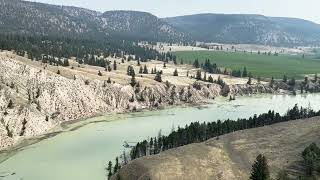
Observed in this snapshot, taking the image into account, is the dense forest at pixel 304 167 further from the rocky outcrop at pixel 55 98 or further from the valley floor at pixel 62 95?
the rocky outcrop at pixel 55 98

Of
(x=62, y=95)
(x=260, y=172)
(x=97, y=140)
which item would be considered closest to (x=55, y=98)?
(x=62, y=95)

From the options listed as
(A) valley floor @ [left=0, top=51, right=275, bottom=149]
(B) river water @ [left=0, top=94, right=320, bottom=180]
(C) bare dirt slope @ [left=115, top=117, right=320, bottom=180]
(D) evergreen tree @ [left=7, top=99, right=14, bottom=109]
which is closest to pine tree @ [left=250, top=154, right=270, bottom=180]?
(C) bare dirt slope @ [left=115, top=117, right=320, bottom=180]

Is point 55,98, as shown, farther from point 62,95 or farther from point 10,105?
point 10,105

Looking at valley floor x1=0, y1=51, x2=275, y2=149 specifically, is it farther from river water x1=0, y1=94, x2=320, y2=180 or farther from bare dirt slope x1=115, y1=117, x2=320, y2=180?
bare dirt slope x1=115, y1=117, x2=320, y2=180

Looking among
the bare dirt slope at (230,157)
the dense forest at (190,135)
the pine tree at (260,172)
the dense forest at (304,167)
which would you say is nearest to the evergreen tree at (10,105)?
the dense forest at (190,135)

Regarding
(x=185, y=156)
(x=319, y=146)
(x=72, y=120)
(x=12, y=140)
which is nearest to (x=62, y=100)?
(x=72, y=120)
